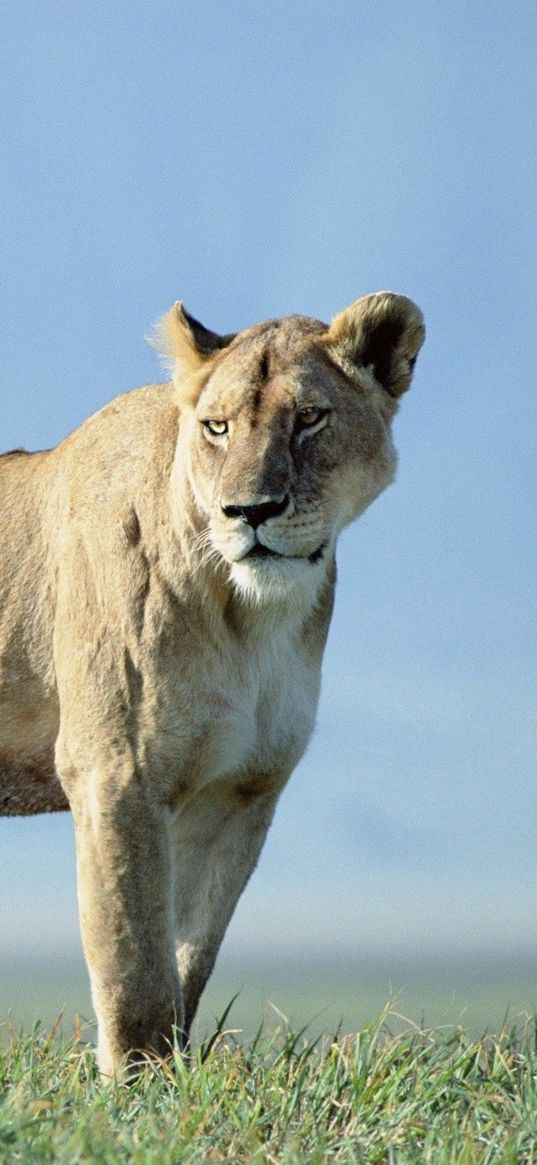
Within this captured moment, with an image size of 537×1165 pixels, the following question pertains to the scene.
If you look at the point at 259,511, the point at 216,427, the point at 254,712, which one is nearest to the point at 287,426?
the point at 216,427

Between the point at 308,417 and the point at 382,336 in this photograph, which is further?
the point at 382,336

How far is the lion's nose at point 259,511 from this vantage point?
6.10m

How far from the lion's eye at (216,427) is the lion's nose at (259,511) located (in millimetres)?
540

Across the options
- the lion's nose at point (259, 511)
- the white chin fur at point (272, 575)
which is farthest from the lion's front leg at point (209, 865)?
the lion's nose at point (259, 511)

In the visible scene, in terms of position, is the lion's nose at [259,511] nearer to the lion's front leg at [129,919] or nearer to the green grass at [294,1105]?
the lion's front leg at [129,919]

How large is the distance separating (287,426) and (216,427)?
0.36m

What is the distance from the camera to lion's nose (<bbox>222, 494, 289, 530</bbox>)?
20.0ft

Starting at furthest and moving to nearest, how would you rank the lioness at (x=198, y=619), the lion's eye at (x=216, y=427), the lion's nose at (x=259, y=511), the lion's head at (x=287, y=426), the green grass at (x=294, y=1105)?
the lion's eye at (x=216, y=427), the lioness at (x=198, y=619), the lion's head at (x=287, y=426), the lion's nose at (x=259, y=511), the green grass at (x=294, y=1105)

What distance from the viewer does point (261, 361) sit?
6.68 metres

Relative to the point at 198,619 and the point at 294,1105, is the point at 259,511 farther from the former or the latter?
the point at 294,1105

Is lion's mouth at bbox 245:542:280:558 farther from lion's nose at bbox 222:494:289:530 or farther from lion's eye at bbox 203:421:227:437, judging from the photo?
lion's eye at bbox 203:421:227:437

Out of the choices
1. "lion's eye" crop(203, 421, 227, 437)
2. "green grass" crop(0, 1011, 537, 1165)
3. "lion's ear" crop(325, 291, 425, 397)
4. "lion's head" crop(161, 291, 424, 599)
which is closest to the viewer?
"green grass" crop(0, 1011, 537, 1165)

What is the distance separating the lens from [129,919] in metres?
6.60

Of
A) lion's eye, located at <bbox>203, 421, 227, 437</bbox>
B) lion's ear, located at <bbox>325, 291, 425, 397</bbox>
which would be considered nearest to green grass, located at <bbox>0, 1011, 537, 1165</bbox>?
lion's eye, located at <bbox>203, 421, 227, 437</bbox>
